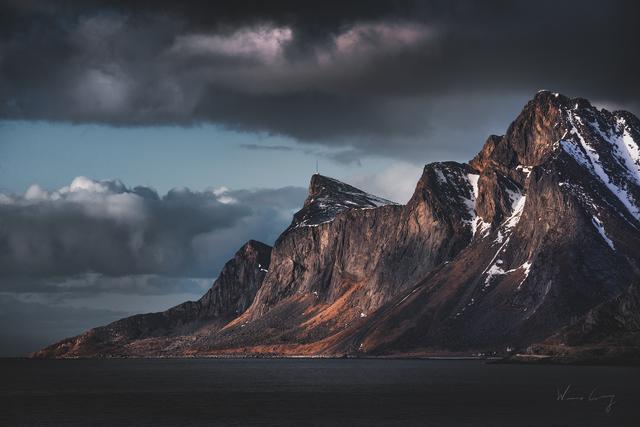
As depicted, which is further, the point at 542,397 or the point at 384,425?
the point at 542,397

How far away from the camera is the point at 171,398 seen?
166m

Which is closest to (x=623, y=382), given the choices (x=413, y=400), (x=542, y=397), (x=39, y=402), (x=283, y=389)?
(x=542, y=397)

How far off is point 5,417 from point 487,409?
66.8m

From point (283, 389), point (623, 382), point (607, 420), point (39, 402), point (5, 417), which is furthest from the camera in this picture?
point (283, 389)

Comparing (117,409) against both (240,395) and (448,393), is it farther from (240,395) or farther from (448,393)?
(448,393)

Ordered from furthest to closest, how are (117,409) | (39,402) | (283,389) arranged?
(283,389), (39,402), (117,409)

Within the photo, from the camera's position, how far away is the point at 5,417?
431 feet

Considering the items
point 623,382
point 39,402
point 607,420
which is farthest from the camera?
point 623,382

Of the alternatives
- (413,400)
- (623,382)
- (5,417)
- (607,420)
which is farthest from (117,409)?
(623,382)

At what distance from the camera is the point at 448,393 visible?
168 meters

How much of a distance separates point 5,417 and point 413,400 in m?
62.0

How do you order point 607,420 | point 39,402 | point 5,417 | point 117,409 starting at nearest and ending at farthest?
1. point 607,420
2. point 5,417
3. point 117,409
4. point 39,402

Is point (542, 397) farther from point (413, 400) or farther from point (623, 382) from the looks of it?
point (623, 382)

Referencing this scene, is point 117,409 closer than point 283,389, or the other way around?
point 117,409
